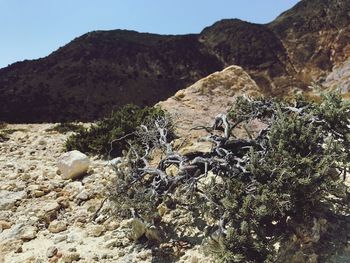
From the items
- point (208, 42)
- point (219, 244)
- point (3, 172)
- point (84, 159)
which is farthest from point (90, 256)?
point (208, 42)

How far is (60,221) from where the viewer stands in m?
7.73

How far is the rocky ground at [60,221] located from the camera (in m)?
6.44

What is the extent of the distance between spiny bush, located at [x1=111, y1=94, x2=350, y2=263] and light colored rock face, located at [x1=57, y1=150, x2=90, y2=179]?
248 centimetres

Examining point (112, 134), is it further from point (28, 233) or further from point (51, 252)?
point (51, 252)

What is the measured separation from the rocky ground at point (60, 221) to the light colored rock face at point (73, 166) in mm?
140

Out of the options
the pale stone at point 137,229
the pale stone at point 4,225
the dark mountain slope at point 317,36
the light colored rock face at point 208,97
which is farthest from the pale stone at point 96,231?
the dark mountain slope at point 317,36

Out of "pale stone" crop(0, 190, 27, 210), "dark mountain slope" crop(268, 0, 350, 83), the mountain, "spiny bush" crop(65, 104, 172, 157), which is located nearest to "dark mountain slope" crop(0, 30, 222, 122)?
the mountain

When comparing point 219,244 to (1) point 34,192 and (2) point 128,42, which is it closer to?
(1) point 34,192

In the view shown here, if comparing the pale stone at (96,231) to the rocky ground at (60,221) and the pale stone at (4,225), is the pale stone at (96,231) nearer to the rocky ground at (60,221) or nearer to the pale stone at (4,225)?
the rocky ground at (60,221)

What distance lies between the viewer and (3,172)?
10.4 m

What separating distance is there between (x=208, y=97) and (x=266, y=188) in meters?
8.23

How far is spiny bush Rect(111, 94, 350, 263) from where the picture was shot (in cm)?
546

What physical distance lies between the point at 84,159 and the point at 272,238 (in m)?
5.23

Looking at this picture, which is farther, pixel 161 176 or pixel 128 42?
pixel 128 42
